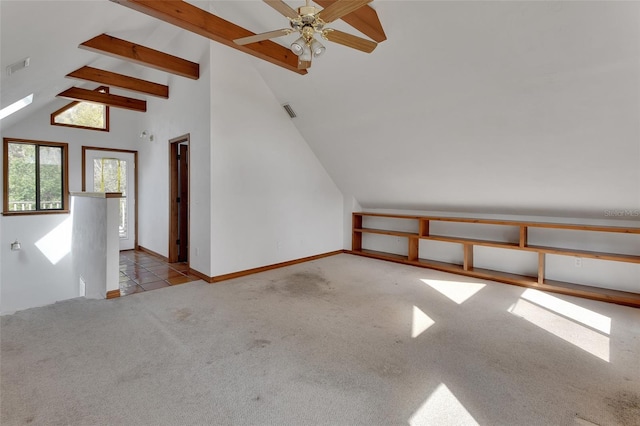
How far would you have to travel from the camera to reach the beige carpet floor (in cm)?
176

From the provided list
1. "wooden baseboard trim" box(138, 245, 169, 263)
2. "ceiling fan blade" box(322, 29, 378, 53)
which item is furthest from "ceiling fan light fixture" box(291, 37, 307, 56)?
"wooden baseboard trim" box(138, 245, 169, 263)

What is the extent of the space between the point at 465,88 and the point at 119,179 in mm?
6412

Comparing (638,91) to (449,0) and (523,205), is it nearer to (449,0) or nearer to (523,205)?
(449,0)

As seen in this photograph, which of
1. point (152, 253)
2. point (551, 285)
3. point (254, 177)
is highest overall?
point (254, 177)

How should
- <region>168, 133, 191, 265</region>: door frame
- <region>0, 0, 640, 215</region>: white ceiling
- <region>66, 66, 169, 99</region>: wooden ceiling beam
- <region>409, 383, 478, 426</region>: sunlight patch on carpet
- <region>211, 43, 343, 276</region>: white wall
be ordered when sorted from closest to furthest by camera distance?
1. <region>409, 383, 478, 426</region>: sunlight patch on carpet
2. <region>0, 0, 640, 215</region>: white ceiling
3. <region>66, 66, 169, 99</region>: wooden ceiling beam
4. <region>211, 43, 343, 276</region>: white wall
5. <region>168, 133, 191, 265</region>: door frame

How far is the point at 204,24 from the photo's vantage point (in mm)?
2902

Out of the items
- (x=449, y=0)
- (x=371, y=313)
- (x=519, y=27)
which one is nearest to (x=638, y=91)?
(x=519, y=27)

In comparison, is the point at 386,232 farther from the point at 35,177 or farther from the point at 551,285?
the point at 35,177

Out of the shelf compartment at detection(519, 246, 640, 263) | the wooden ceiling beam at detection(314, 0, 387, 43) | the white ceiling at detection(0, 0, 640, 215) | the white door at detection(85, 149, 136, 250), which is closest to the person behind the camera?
the white ceiling at detection(0, 0, 640, 215)

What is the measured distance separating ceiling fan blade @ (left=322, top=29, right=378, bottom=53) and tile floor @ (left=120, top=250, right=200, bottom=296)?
3.50 m

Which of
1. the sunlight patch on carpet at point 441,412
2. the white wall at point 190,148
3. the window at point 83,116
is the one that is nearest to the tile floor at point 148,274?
the white wall at point 190,148

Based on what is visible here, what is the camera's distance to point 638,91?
2.48 meters

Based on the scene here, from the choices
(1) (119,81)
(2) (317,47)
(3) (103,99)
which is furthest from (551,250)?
(3) (103,99)

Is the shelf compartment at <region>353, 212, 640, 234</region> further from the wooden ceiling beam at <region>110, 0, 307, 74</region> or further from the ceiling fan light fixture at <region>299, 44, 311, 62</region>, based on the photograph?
the ceiling fan light fixture at <region>299, 44, 311, 62</region>
